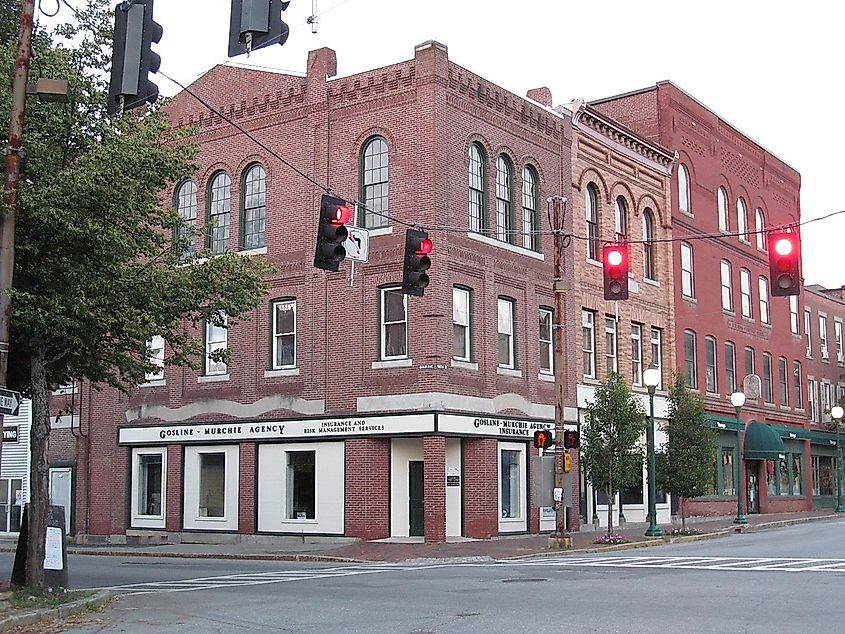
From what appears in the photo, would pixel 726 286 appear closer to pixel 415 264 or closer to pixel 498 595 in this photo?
pixel 415 264

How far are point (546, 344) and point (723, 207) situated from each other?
16272mm

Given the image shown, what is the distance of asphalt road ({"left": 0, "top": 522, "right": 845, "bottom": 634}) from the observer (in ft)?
42.9

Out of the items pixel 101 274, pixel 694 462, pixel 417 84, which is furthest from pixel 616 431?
pixel 101 274

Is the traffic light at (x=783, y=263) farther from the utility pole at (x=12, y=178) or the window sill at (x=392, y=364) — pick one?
the window sill at (x=392, y=364)

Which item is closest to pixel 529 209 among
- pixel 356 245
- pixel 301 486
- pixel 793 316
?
pixel 301 486

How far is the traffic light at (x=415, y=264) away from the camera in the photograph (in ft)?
60.7

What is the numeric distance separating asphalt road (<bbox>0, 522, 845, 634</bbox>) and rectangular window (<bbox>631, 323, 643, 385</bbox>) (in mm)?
13829

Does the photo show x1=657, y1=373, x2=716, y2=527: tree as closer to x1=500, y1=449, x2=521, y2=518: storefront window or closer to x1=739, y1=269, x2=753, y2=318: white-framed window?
x1=500, y1=449, x2=521, y2=518: storefront window

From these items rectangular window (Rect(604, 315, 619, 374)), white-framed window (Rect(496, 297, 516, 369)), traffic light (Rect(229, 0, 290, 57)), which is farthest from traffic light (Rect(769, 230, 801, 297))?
rectangular window (Rect(604, 315, 619, 374))

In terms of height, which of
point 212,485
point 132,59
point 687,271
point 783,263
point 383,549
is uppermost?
point 687,271

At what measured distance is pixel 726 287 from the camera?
46.2 metres

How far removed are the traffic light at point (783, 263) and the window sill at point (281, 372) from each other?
1690 centimetres

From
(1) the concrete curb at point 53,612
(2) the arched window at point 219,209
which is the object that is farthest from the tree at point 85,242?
(2) the arched window at point 219,209

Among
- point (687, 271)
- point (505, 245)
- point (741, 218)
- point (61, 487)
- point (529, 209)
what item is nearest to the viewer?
point (505, 245)
